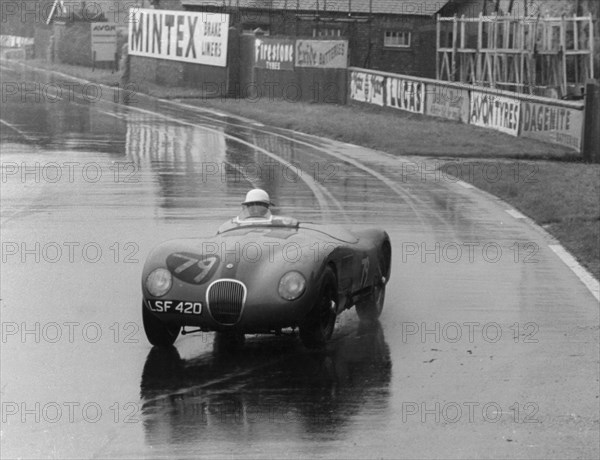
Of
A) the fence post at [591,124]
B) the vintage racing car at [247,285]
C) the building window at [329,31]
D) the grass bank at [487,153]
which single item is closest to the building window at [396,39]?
the building window at [329,31]

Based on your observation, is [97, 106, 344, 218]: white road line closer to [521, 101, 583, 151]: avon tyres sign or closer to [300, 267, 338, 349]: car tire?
[521, 101, 583, 151]: avon tyres sign

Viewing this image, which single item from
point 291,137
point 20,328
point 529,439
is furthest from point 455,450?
point 291,137

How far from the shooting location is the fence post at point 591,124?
23.3 m

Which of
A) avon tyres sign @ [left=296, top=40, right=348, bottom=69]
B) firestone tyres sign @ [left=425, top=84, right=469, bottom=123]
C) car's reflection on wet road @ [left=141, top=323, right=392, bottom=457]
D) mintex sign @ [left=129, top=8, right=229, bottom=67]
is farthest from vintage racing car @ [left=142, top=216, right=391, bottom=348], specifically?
mintex sign @ [left=129, top=8, right=229, bottom=67]

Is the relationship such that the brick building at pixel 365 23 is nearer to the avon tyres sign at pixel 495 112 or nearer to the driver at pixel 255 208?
the avon tyres sign at pixel 495 112

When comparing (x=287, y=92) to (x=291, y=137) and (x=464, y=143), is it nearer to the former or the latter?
(x=291, y=137)

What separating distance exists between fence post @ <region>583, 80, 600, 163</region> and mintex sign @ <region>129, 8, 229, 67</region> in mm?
20881

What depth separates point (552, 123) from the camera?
83.4 ft

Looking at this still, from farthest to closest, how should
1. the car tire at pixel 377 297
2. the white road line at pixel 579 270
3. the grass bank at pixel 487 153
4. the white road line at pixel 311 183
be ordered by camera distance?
the white road line at pixel 311 183 → the grass bank at pixel 487 153 → the white road line at pixel 579 270 → the car tire at pixel 377 297

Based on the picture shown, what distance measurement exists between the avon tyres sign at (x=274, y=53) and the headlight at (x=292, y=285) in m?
30.8

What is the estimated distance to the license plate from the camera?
9227 mm

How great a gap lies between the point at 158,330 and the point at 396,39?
40293 mm

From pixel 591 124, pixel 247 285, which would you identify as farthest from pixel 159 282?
pixel 591 124

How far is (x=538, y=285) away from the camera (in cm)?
1257
